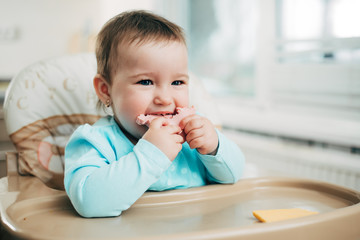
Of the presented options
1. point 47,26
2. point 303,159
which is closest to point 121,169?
point 303,159

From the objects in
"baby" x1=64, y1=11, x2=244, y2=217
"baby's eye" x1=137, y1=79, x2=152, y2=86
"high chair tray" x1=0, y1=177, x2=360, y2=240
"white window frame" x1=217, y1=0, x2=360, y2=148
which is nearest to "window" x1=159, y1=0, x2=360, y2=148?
"white window frame" x1=217, y1=0, x2=360, y2=148

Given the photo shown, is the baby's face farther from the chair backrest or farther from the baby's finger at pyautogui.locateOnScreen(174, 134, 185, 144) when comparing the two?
the chair backrest

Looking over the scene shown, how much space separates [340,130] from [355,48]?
0.38 metres

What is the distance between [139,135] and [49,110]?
0.33m

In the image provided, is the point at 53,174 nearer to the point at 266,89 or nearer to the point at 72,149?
the point at 72,149

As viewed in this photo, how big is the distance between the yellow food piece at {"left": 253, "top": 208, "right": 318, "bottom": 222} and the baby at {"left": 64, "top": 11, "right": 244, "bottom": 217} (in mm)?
191

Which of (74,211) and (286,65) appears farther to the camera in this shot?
(286,65)

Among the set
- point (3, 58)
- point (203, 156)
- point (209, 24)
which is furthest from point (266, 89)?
point (3, 58)

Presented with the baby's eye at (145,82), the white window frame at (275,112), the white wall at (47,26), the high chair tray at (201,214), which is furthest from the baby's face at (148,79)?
the white wall at (47,26)

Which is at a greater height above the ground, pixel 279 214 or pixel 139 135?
pixel 139 135

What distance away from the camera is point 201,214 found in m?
0.80

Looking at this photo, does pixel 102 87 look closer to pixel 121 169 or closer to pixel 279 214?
pixel 121 169

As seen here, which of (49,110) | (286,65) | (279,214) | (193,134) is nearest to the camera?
(279,214)

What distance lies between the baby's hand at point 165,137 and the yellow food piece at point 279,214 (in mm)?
206
